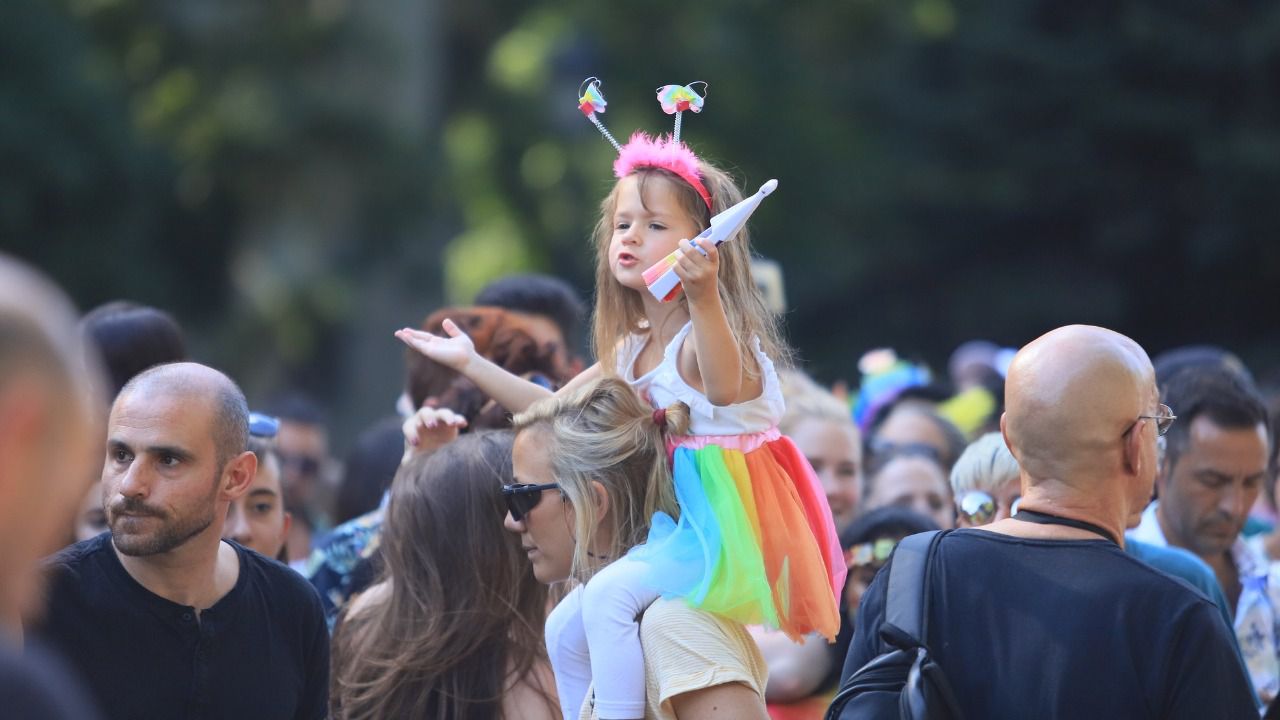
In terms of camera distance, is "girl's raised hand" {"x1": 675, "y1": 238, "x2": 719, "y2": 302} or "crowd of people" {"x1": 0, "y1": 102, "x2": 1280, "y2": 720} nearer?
"crowd of people" {"x1": 0, "y1": 102, "x2": 1280, "y2": 720}

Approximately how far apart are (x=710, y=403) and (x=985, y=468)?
135 centimetres

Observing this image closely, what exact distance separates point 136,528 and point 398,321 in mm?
14966

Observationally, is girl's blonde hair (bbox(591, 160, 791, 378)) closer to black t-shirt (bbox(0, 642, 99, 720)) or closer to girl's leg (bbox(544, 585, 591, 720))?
girl's leg (bbox(544, 585, 591, 720))

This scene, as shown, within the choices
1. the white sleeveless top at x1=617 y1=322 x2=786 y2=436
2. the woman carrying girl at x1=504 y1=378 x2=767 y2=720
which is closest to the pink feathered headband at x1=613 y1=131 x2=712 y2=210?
the white sleeveless top at x1=617 y1=322 x2=786 y2=436

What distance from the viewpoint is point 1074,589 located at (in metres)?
3.03

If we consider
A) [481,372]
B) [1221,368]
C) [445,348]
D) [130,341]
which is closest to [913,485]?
[1221,368]

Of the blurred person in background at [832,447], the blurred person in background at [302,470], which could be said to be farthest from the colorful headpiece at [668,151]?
the blurred person in background at [302,470]

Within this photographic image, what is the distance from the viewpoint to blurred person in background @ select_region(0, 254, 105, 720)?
5.73 ft

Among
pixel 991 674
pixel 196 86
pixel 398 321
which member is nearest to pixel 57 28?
pixel 196 86

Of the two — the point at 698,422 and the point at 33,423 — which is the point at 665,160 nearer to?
the point at 698,422

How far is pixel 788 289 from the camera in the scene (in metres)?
19.2

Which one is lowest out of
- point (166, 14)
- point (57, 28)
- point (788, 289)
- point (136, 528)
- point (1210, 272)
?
point (136, 528)

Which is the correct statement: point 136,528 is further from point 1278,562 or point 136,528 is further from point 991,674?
point 1278,562

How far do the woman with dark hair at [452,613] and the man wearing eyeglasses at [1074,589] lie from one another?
4.34ft
